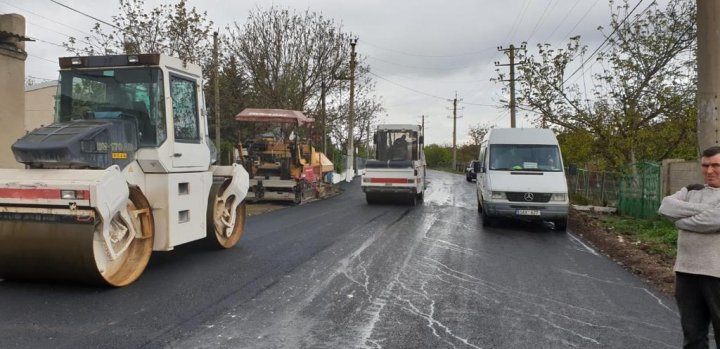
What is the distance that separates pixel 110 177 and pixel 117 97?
1.64m

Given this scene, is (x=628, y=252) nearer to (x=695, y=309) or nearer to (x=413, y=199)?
(x=695, y=309)

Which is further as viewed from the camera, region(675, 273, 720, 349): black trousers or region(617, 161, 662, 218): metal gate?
region(617, 161, 662, 218): metal gate

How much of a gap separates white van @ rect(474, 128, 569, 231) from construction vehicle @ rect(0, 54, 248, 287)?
6736 millimetres

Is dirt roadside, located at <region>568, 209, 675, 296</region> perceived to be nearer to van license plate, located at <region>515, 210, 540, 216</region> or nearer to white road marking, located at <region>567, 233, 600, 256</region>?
white road marking, located at <region>567, 233, 600, 256</region>

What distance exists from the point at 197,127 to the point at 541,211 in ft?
25.7

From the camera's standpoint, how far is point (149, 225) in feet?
21.9

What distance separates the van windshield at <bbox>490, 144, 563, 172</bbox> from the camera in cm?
1288

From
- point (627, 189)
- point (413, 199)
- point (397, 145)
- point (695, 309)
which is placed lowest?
point (413, 199)

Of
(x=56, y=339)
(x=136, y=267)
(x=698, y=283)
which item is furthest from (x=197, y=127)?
(x=698, y=283)

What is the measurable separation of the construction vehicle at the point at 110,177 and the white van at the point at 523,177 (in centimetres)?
674

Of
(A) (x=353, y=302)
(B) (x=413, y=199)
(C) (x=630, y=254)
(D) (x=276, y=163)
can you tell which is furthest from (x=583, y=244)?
(D) (x=276, y=163)

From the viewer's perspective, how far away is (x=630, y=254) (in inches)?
359

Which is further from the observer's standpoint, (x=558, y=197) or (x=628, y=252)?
(x=558, y=197)

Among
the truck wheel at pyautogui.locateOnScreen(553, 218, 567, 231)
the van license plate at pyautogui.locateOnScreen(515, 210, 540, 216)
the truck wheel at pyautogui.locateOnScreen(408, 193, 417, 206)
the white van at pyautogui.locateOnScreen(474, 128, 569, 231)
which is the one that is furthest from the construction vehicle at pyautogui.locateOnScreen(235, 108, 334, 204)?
the truck wheel at pyautogui.locateOnScreen(553, 218, 567, 231)
